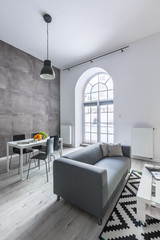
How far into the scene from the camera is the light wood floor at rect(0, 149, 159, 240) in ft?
3.97

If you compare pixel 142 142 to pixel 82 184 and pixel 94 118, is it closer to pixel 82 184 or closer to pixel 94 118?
pixel 94 118

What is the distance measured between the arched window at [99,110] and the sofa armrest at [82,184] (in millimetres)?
3110

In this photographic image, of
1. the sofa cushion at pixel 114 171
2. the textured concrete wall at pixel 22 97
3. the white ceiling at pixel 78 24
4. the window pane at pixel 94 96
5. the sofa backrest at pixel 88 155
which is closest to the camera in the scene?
the sofa cushion at pixel 114 171

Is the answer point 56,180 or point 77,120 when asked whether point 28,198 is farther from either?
point 77,120

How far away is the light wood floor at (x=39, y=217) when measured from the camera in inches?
47.7

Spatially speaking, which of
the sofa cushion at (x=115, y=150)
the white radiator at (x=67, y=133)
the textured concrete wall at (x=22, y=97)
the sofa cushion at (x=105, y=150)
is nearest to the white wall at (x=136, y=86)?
the sofa cushion at (x=115, y=150)

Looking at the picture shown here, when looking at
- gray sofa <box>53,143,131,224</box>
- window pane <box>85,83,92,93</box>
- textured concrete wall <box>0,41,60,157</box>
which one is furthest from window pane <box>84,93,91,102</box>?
gray sofa <box>53,143,131,224</box>

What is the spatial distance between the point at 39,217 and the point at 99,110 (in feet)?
12.6

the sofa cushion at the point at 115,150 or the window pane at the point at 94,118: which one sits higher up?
the window pane at the point at 94,118

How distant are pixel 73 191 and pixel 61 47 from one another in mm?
4032

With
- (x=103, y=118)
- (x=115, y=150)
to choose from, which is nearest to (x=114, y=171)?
(x=115, y=150)

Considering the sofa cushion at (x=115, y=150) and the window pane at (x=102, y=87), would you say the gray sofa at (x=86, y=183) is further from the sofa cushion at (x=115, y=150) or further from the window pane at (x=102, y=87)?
the window pane at (x=102, y=87)

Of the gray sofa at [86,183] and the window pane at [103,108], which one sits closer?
the gray sofa at [86,183]

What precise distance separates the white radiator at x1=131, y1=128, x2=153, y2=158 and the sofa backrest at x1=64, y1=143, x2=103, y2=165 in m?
1.43
